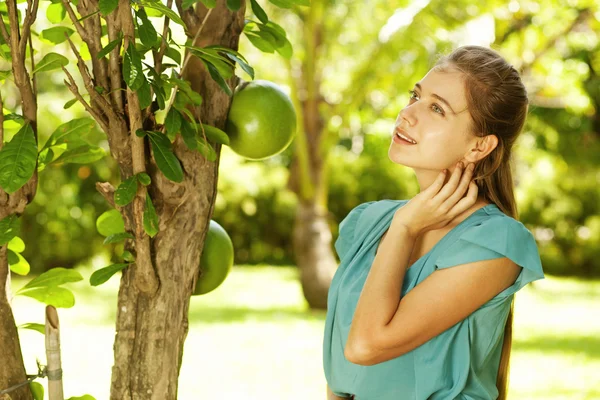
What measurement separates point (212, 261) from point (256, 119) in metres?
0.25

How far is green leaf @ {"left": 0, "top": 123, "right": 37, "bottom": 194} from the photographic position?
1063mm

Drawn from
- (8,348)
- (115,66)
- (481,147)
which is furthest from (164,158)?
(481,147)

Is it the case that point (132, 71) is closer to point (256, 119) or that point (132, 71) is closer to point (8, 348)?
point (256, 119)

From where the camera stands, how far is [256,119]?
1.33 meters

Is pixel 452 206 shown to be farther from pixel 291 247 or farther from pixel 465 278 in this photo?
pixel 291 247

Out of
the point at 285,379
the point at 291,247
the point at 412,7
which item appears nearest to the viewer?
the point at 285,379

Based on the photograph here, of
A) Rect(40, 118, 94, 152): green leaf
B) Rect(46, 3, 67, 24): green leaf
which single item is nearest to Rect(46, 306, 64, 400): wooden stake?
Rect(40, 118, 94, 152): green leaf

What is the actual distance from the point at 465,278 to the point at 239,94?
18.9 inches

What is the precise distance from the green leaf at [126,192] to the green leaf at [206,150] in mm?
109

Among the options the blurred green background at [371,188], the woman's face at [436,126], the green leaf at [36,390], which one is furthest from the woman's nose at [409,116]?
the blurred green background at [371,188]

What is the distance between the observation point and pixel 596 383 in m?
5.13

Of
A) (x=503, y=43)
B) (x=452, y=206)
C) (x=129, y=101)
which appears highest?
(x=503, y=43)

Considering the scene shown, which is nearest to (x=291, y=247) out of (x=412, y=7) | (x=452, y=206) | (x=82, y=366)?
(x=412, y=7)

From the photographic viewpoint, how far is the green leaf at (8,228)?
1.13 m
